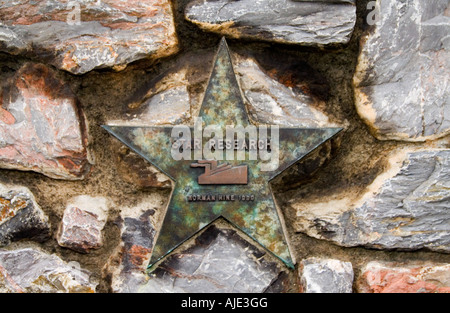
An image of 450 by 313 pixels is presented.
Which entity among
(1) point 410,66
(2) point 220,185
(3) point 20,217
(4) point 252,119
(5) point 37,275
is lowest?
(5) point 37,275

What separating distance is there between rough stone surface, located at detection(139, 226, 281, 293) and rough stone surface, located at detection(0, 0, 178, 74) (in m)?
0.45

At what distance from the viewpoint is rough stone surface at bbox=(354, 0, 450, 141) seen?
115 centimetres

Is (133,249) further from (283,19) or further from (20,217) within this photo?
(283,19)

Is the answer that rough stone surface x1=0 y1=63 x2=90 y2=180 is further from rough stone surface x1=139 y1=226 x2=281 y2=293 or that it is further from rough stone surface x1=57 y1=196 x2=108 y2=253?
rough stone surface x1=139 y1=226 x2=281 y2=293

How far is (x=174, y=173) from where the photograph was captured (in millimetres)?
1175

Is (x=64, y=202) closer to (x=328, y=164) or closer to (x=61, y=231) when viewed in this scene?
(x=61, y=231)

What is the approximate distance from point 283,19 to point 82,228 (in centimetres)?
67

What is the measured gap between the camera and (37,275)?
3.91 ft

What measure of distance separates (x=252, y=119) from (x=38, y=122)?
50 centimetres

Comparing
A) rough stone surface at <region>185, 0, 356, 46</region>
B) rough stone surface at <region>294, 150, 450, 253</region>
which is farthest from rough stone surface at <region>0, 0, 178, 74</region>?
rough stone surface at <region>294, 150, 450, 253</region>

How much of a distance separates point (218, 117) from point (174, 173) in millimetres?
161

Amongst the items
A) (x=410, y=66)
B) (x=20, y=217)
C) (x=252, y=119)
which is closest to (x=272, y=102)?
(x=252, y=119)

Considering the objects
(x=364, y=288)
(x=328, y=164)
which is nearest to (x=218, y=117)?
(x=328, y=164)

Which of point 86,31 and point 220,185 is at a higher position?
point 86,31
